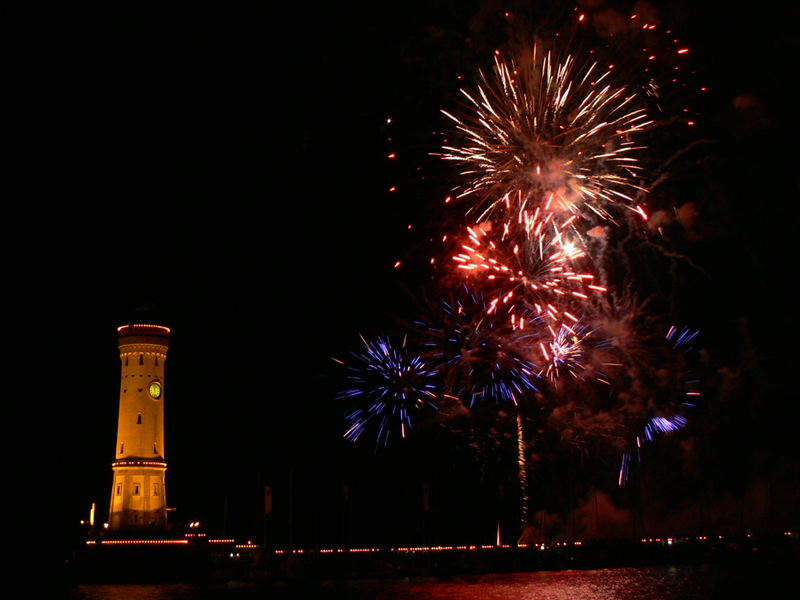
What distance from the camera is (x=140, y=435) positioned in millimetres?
77375

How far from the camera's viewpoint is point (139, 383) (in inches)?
3076

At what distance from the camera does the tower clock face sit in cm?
7844

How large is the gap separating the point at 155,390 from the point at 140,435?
378cm

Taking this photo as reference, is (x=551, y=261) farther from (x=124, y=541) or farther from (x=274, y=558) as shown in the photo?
(x=124, y=541)

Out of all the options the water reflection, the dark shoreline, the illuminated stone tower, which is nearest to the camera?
the water reflection

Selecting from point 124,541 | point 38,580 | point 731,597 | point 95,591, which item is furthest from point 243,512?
point 38,580

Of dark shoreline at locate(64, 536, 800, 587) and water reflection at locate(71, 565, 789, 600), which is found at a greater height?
dark shoreline at locate(64, 536, 800, 587)

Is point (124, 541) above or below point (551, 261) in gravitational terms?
below

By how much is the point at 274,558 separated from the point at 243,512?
33.1 metres

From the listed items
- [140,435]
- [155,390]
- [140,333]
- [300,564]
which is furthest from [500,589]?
[140,333]

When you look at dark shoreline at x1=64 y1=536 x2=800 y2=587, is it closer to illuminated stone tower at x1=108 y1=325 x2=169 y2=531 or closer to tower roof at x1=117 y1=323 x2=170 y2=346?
illuminated stone tower at x1=108 y1=325 x2=169 y2=531

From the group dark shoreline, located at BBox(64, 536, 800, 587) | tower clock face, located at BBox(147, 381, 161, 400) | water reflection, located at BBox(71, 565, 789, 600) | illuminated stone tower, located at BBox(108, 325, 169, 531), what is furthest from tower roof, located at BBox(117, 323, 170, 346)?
water reflection, located at BBox(71, 565, 789, 600)

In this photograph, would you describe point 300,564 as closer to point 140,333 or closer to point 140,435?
point 140,435

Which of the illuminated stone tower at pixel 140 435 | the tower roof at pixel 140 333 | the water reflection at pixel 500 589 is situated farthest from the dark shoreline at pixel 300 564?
the tower roof at pixel 140 333
